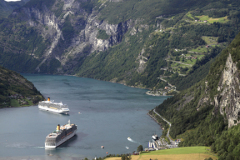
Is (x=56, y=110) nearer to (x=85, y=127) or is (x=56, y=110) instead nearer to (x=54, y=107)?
(x=54, y=107)

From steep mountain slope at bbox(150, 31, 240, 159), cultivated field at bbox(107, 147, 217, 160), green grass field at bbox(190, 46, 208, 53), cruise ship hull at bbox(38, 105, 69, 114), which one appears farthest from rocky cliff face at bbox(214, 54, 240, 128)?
green grass field at bbox(190, 46, 208, 53)

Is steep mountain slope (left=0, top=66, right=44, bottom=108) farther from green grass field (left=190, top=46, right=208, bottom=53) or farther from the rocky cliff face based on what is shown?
green grass field (left=190, top=46, right=208, bottom=53)

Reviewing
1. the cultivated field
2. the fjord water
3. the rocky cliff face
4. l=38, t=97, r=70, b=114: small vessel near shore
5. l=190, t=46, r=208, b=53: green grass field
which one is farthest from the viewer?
l=190, t=46, r=208, b=53: green grass field

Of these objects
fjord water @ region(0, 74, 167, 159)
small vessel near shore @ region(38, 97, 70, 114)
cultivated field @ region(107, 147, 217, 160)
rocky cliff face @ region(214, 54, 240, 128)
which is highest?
rocky cliff face @ region(214, 54, 240, 128)

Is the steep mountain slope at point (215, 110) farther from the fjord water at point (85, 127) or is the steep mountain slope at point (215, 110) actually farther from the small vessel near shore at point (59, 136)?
the small vessel near shore at point (59, 136)

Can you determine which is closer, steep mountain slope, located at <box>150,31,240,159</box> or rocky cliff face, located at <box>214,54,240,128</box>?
rocky cliff face, located at <box>214,54,240,128</box>
